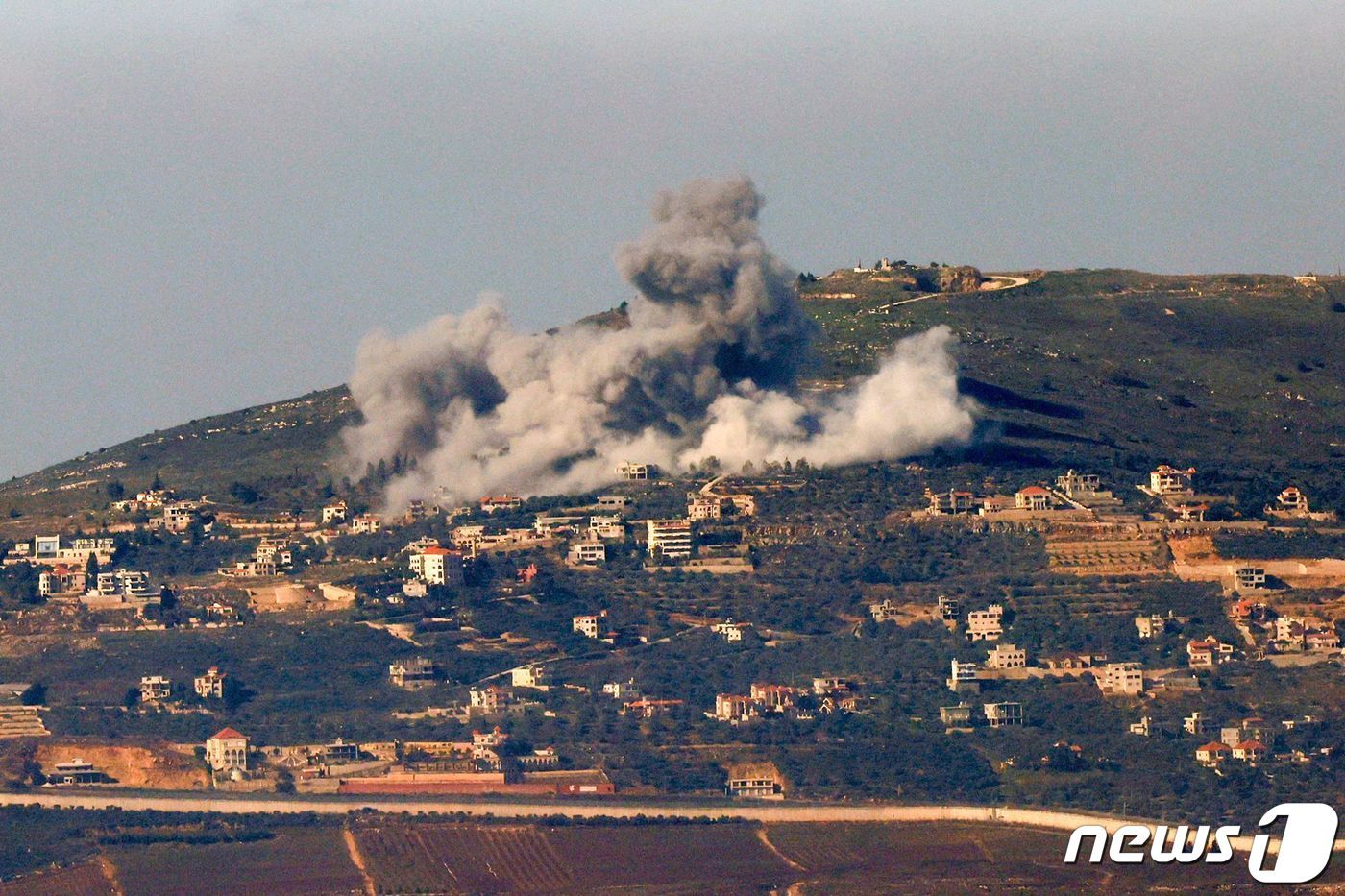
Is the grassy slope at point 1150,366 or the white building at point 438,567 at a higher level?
the grassy slope at point 1150,366

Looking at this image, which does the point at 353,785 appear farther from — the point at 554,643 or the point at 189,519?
the point at 189,519

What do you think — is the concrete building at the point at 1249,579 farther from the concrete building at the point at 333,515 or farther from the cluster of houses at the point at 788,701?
the concrete building at the point at 333,515

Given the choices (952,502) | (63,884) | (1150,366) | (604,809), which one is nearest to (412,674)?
(604,809)

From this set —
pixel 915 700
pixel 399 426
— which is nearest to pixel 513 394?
pixel 399 426

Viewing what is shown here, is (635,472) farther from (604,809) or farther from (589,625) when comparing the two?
(604,809)

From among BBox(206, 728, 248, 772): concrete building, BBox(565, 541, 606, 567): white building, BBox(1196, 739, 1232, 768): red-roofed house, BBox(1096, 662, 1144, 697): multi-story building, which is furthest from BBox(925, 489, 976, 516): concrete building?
BBox(206, 728, 248, 772): concrete building

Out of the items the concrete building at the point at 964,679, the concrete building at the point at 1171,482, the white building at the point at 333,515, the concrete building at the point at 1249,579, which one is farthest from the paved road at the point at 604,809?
the concrete building at the point at 1171,482
